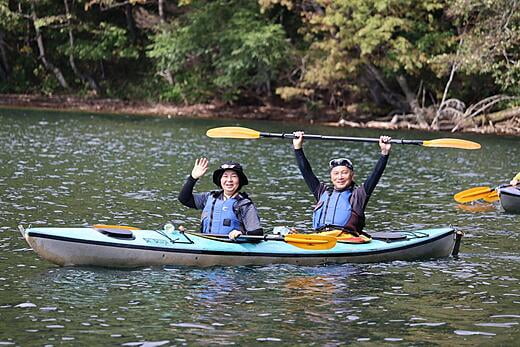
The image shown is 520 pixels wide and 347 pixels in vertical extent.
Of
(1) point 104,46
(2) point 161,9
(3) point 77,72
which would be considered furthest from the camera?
(3) point 77,72

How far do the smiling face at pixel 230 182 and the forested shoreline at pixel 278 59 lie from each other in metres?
20.4

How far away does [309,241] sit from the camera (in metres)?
10.4

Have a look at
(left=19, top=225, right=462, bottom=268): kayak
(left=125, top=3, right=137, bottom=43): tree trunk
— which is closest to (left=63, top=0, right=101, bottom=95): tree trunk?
(left=125, top=3, right=137, bottom=43): tree trunk

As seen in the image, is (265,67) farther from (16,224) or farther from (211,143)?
(16,224)

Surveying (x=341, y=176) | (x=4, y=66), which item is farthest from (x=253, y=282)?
(x=4, y=66)

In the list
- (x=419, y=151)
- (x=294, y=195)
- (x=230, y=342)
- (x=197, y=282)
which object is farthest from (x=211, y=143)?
(x=230, y=342)

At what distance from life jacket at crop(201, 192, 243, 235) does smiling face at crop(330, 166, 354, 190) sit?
1216 mm

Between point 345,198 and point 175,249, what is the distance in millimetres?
2060

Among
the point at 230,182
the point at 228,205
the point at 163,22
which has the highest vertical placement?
the point at 163,22

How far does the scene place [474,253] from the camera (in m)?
11.8

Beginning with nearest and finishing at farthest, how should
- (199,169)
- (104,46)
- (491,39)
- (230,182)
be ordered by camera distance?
(199,169) < (230,182) < (491,39) < (104,46)

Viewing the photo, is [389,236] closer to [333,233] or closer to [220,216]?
[333,233]

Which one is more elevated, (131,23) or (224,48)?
(131,23)

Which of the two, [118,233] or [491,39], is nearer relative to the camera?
[118,233]
